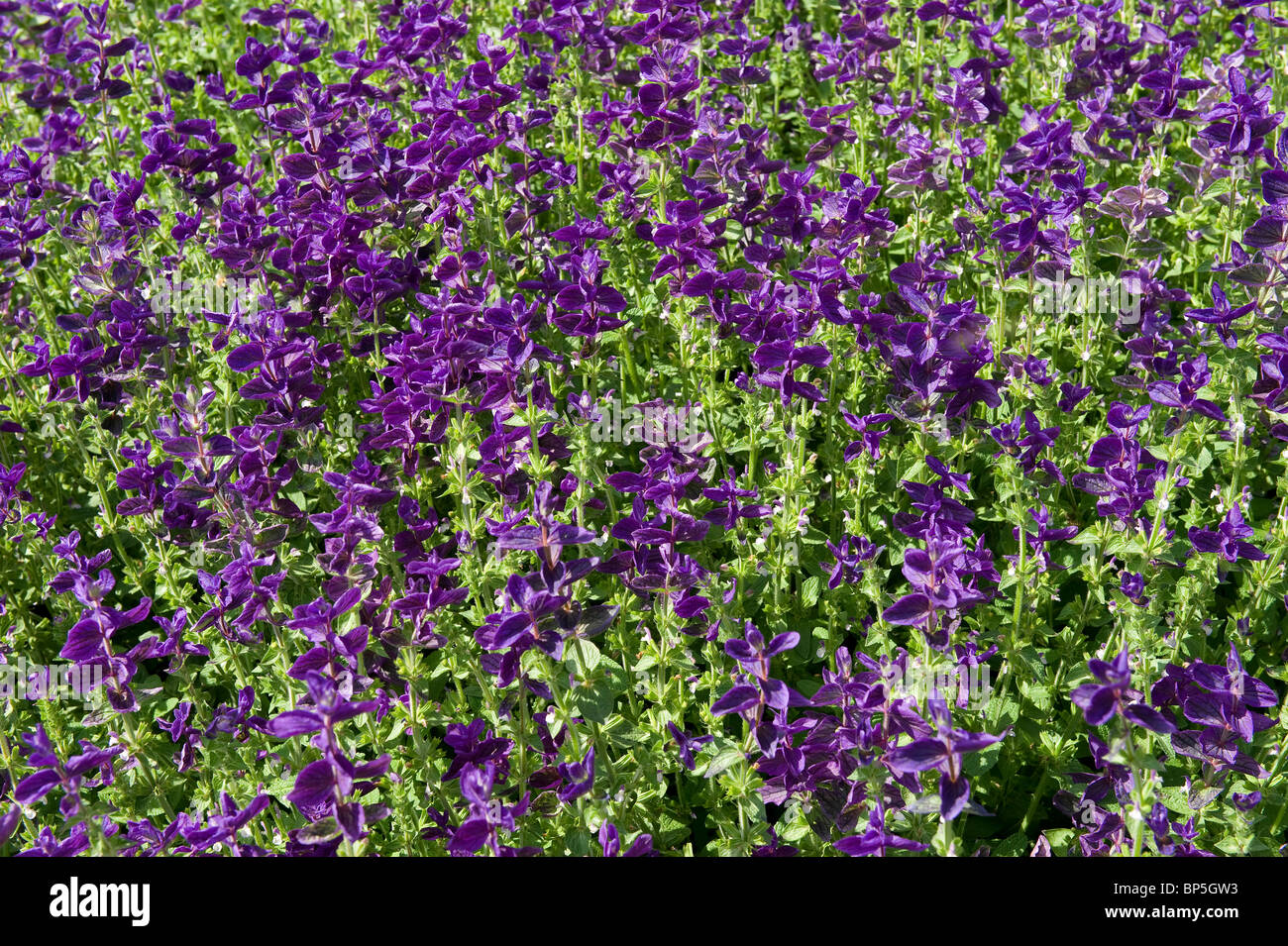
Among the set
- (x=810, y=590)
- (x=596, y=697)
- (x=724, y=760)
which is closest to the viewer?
(x=724, y=760)

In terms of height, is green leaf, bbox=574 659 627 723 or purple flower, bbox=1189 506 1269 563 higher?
purple flower, bbox=1189 506 1269 563

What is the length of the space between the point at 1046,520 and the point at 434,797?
6.74ft

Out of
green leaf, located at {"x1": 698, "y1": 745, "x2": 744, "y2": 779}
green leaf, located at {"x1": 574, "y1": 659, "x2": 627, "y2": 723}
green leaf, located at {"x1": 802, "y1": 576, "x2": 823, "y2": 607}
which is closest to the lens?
green leaf, located at {"x1": 698, "y1": 745, "x2": 744, "y2": 779}

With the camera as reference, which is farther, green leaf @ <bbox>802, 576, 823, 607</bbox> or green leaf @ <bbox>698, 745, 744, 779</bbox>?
green leaf @ <bbox>802, 576, 823, 607</bbox>

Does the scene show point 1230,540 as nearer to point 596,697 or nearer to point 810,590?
point 810,590

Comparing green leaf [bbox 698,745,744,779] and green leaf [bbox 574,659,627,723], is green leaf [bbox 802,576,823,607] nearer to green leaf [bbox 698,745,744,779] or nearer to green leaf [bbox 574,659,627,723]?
green leaf [bbox 574,659,627,723]

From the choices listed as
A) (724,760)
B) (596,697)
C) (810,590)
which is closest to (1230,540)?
(810,590)

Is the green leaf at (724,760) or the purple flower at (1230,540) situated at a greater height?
the purple flower at (1230,540)

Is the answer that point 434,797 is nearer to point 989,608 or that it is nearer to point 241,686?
point 241,686

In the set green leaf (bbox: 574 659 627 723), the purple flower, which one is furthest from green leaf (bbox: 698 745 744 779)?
the purple flower

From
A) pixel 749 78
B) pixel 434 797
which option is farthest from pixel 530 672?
pixel 749 78

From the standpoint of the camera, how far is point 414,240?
537 centimetres

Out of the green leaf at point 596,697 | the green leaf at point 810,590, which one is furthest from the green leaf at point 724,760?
the green leaf at point 810,590

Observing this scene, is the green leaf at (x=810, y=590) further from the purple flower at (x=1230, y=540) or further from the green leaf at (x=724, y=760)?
the purple flower at (x=1230, y=540)
